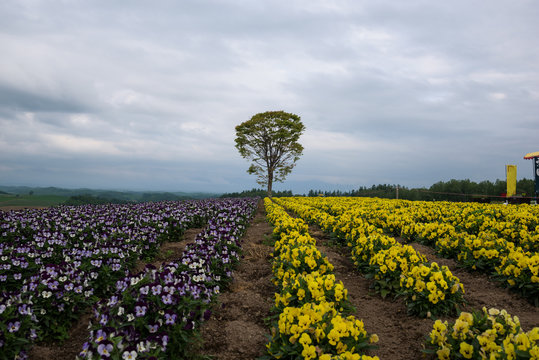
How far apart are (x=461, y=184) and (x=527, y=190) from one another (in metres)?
6.43

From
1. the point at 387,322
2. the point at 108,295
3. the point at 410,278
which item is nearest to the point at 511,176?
the point at 410,278

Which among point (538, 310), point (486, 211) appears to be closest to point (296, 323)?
point (538, 310)

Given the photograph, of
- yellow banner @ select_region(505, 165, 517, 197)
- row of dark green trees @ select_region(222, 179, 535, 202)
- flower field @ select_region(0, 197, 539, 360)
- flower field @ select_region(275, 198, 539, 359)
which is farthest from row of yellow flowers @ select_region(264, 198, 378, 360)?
row of dark green trees @ select_region(222, 179, 535, 202)

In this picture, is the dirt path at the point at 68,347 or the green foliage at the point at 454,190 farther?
the green foliage at the point at 454,190

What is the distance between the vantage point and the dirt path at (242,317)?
3.98 meters

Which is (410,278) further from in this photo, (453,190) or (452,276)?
(453,190)

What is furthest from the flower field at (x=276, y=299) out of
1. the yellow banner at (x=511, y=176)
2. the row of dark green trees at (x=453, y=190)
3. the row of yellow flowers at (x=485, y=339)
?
the row of dark green trees at (x=453, y=190)

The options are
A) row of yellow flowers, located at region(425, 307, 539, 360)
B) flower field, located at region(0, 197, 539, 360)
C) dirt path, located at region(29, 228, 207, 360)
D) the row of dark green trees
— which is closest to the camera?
row of yellow flowers, located at region(425, 307, 539, 360)

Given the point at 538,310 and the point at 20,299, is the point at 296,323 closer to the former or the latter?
the point at 20,299

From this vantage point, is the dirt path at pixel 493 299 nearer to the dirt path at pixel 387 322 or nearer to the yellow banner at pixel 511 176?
the dirt path at pixel 387 322

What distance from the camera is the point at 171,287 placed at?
384cm

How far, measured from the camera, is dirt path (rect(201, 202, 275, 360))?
3979 mm

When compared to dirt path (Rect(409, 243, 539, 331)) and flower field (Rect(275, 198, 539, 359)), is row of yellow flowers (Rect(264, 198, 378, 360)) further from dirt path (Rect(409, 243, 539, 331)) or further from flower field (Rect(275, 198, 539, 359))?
dirt path (Rect(409, 243, 539, 331))

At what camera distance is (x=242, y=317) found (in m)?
4.95
